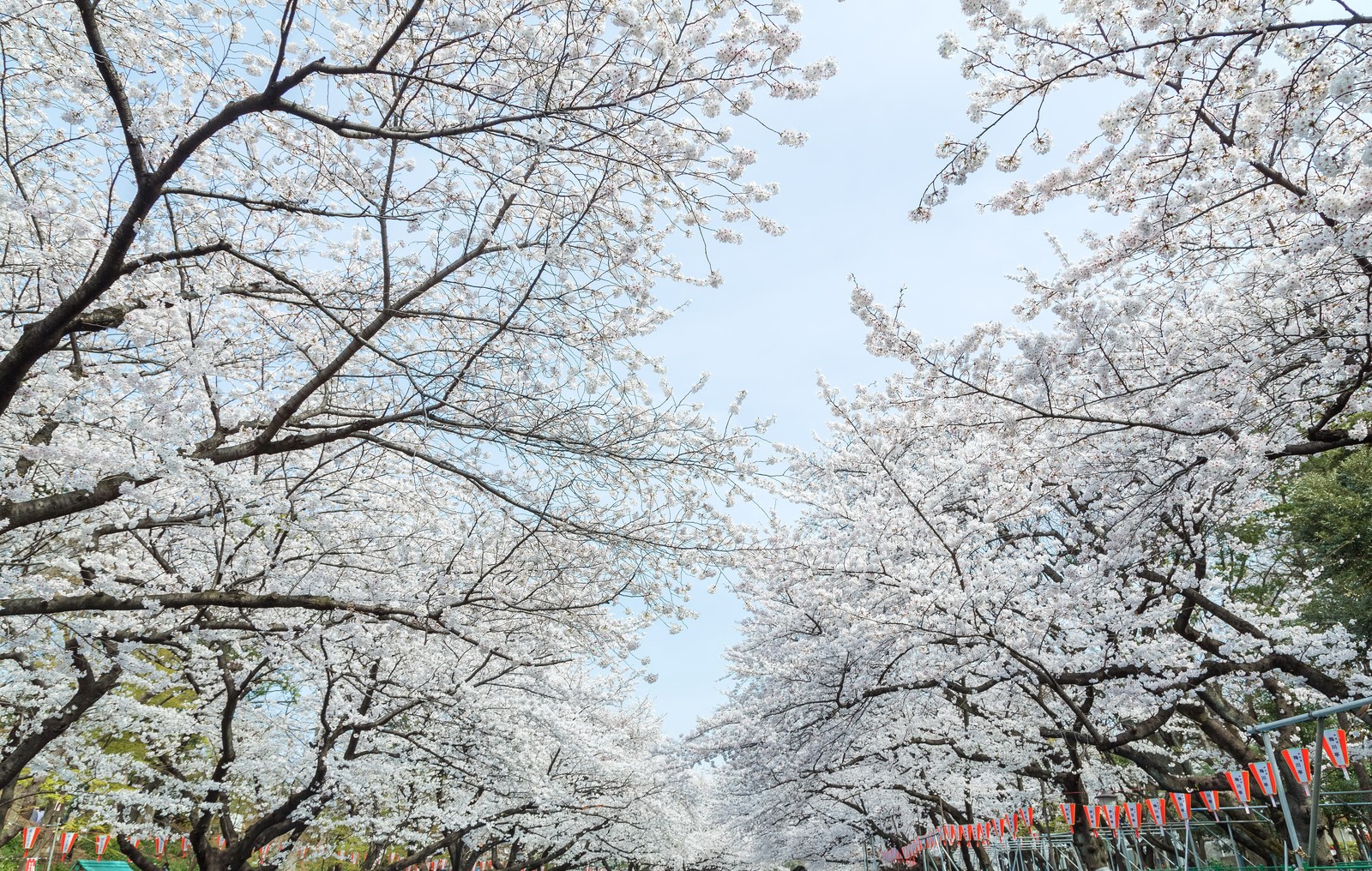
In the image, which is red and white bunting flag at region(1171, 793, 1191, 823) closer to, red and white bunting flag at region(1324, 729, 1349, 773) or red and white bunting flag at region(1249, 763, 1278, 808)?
red and white bunting flag at region(1249, 763, 1278, 808)

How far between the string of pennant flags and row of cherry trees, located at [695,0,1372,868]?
0.39 metres

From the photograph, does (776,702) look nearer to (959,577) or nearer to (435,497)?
(959,577)

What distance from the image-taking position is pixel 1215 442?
6.77 metres

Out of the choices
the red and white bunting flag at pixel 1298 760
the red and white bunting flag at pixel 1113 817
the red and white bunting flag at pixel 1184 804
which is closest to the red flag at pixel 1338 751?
the red and white bunting flag at pixel 1298 760

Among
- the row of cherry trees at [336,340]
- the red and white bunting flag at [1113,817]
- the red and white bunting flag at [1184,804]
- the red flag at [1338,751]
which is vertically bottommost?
the red and white bunting flag at [1113,817]

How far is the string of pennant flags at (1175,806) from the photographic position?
21.5 ft

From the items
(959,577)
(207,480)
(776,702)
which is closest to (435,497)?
(207,480)

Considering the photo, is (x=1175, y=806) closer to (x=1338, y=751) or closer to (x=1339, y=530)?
(x=1338, y=751)

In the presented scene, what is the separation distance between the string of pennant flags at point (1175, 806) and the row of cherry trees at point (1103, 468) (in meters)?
0.39

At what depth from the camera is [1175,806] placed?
10414 millimetres

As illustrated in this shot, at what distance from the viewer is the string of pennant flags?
258 inches

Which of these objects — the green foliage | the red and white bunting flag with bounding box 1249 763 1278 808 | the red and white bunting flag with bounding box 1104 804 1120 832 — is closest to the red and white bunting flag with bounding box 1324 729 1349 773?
the red and white bunting flag with bounding box 1249 763 1278 808

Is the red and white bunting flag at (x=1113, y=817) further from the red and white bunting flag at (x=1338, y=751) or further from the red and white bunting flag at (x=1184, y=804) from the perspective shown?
the red and white bunting flag at (x=1338, y=751)

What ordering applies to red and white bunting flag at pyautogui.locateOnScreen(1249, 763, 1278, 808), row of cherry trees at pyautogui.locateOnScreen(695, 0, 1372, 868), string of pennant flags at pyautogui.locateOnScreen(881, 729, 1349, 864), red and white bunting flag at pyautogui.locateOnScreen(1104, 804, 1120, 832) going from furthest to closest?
red and white bunting flag at pyautogui.locateOnScreen(1104, 804, 1120, 832) < red and white bunting flag at pyautogui.locateOnScreen(1249, 763, 1278, 808) < string of pennant flags at pyautogui.locateOnScreen(881, 729, 1349, 864) < row of cherry trees at pyautogui.locateOnScreen(695, 0, 1372, 868)
